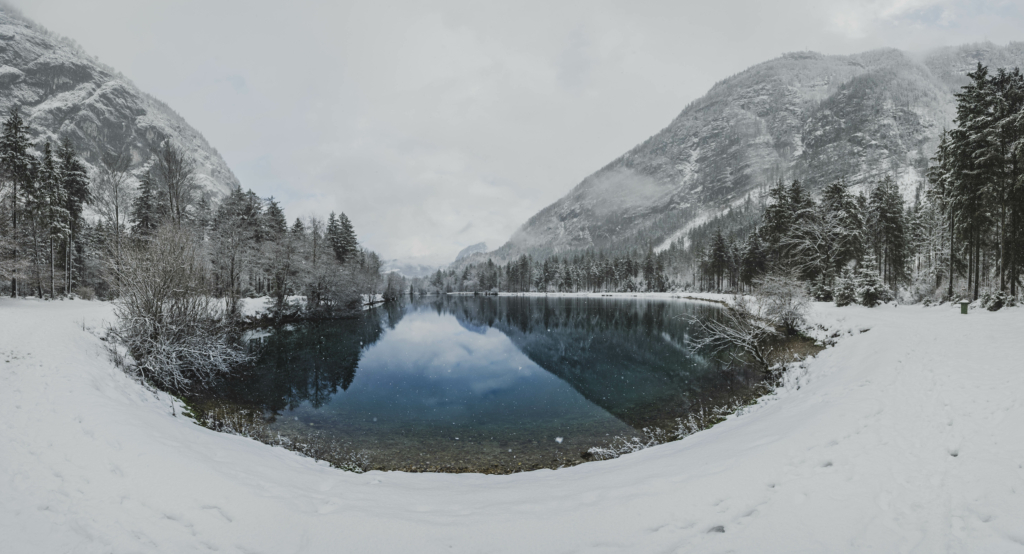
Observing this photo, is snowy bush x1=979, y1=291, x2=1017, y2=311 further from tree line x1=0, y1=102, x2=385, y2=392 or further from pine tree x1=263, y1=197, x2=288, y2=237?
pine tree x1=263, y1=197, x2=288, y2=237

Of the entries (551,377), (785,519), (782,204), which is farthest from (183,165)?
(782,204)

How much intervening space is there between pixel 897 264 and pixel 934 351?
44.4 meters

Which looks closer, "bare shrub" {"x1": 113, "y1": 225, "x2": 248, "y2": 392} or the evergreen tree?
"bare shrub" {"x1": 113, "y1": 225, "x2": 248, "y2": 392}

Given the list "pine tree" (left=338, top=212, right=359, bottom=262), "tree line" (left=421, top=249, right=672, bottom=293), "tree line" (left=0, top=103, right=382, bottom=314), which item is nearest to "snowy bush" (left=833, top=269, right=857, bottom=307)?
"tree line" (left=0, top=103, right=382, bottom=314)

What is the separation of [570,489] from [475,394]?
1066 centimetres

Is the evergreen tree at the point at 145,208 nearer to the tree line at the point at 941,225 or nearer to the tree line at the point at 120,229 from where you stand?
the tree line at the point at 120,229

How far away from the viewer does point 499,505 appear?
18.7 ft

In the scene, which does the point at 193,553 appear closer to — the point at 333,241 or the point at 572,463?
the point at 572,463

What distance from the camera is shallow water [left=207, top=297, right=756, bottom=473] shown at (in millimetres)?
10945

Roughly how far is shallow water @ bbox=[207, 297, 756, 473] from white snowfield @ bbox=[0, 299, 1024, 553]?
2.88m

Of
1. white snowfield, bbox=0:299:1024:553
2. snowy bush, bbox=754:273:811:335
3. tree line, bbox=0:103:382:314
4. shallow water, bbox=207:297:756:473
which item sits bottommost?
shallow water, bbox=207:297:756:473

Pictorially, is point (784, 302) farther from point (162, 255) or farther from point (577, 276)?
point (577, 276)

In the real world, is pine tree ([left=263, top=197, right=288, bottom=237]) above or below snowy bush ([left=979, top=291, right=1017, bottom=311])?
above

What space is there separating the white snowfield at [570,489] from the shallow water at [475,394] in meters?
2.88
